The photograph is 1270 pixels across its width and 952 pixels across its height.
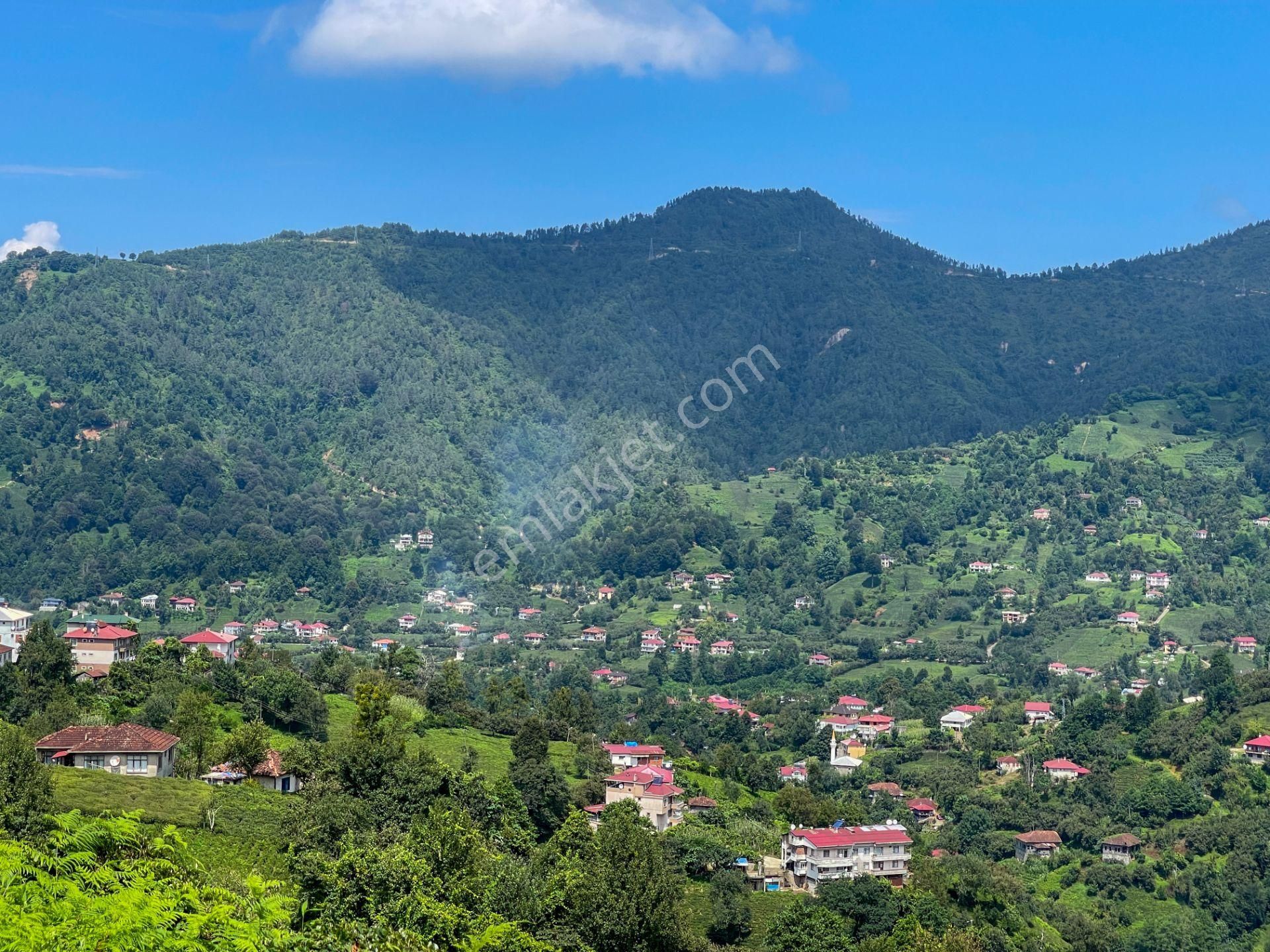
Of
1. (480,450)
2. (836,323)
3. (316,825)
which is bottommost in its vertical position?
(316,825)

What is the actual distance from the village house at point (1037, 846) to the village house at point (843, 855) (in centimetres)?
1533

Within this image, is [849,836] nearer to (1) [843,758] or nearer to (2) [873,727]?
(1) [843,758]

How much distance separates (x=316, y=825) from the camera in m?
30.9

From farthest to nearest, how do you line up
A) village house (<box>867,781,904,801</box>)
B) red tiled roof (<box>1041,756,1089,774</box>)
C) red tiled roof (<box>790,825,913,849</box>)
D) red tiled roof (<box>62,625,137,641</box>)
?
red tiled roof (<box>1041,756,1089,774</box>) < village house (<box>867,781,904,801</box>) < red tiled roof (<box>62,625,137,641</box>) < red tiled roof (<box>790,825,913,849</box>)

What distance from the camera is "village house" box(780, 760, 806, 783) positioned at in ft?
198

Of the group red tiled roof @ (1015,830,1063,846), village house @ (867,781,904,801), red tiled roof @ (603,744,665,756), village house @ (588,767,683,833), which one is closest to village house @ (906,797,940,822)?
village house @ (867,781,904,801)

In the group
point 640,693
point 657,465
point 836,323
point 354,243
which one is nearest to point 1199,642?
point 640,693

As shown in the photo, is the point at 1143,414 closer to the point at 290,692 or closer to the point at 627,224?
the point at 627,224

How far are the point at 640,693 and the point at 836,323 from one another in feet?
327

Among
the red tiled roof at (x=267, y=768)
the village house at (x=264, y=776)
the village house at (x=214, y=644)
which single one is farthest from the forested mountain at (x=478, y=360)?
the village house at (x=264, y=776)

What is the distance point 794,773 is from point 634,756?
17171mm

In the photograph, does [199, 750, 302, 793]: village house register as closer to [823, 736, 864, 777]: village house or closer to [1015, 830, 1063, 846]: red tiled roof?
[1015, 830, 1063, 846]: red tiled roof

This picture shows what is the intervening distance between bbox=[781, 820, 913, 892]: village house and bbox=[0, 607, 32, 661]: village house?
997 inches

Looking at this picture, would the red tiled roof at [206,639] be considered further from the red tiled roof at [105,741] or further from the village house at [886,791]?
the village house at [886,791]
